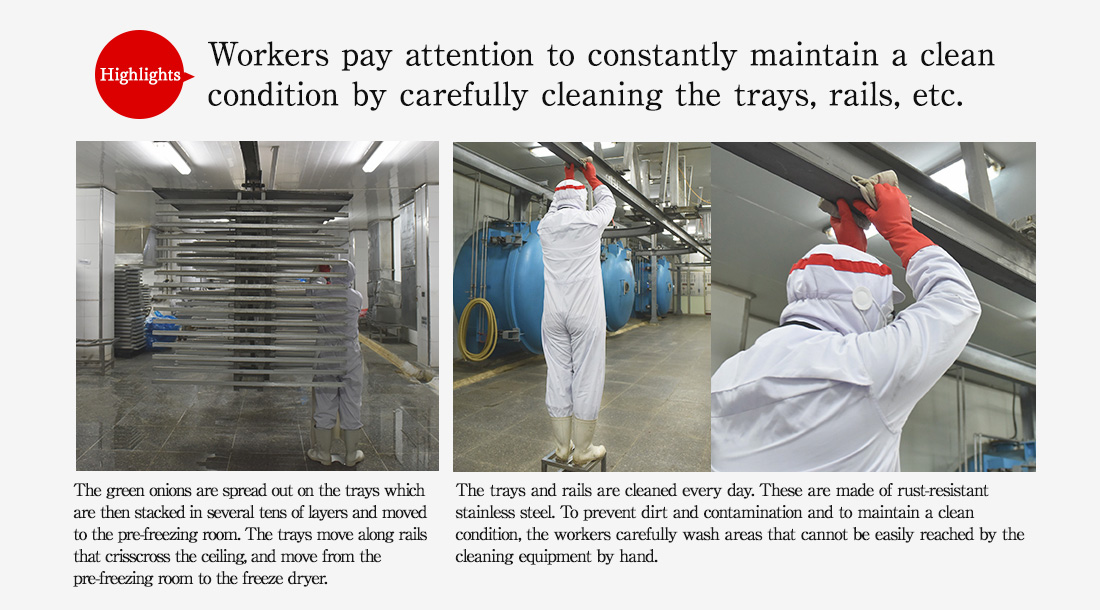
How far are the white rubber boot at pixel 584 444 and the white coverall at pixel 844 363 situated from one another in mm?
700

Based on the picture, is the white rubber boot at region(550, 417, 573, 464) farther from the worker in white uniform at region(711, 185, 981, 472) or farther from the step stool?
the worker in white uniform at region(711, 185, 981, 472)

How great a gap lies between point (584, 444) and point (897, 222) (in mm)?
1433

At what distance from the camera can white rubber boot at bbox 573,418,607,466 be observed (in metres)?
2.09

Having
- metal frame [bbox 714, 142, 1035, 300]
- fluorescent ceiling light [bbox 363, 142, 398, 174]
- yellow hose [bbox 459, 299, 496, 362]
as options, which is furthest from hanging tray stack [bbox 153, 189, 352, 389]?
metal frame [bbox 714, 142, 1035, 300]

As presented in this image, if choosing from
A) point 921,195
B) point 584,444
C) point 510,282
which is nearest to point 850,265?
point 921,195

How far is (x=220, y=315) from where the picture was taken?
186 cm

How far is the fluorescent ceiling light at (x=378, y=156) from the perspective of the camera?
3.01 metres

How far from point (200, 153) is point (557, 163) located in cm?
245

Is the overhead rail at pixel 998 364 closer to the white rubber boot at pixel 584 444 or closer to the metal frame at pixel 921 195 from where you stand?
the metal frame at pixel 921 195

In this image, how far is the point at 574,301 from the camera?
6.75ft

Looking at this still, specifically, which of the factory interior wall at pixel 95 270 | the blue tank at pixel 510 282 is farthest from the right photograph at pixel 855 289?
the factory interior wall at pixel 95 270

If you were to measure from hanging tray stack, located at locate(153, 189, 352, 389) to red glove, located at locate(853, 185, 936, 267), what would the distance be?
6.10ft
